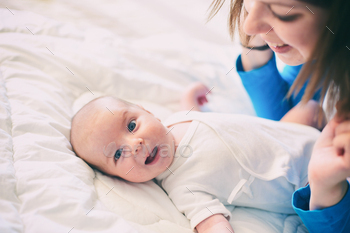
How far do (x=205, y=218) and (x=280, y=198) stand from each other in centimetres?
29

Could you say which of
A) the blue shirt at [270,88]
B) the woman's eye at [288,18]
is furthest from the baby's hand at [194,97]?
the woman's eye at [288,18]

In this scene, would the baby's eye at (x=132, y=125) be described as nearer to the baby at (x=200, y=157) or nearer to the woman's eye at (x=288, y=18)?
the baby at (x=200, y=157)

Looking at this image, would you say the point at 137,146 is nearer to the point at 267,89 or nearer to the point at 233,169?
the point at 233,169

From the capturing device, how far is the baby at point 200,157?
0.86 meters

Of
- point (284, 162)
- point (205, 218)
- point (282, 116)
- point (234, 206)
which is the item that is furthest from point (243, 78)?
point (205, 218)

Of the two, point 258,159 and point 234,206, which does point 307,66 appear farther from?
point 234,206

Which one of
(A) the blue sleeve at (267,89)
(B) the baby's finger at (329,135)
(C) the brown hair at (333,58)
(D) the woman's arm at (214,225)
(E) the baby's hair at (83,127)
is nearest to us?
(C) the brown hair at (333,58)

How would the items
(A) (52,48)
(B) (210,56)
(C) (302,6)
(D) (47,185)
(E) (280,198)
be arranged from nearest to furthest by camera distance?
1. (C) (302,6)
2. (D) (47,185)
3. (E) (280,198)
4. (A) (52,48)
5. (B) (210,56)

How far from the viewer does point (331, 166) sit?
0.58 m

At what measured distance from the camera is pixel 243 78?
49.4 inches

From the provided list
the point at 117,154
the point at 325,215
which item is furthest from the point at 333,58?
the point at 117,154

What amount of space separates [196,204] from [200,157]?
16cm

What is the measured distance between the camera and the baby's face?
2.81ft

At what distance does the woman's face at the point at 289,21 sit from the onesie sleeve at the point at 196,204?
20.0 inches
